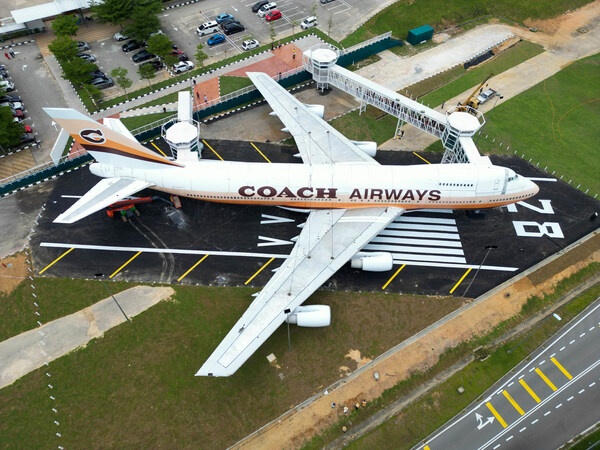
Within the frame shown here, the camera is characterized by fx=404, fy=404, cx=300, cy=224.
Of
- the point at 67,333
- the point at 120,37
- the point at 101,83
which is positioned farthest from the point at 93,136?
the point at 120,37

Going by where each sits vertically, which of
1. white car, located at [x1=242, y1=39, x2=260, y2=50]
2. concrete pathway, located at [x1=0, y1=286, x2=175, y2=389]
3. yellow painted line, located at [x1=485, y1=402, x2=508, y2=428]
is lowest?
yellow painted line, located at [x1=485, y1=402, x2=508, y2=428]

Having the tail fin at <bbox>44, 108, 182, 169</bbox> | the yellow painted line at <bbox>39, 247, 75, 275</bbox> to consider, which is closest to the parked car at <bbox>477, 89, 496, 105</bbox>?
the tail fin at <bbox>44, 108, 182, 169</bbox>

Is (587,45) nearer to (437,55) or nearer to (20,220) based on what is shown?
(437,55)

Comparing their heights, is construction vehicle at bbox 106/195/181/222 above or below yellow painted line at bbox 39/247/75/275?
→ above

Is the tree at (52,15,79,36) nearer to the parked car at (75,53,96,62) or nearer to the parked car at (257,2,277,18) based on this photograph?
the parked car at (75,53,96,62)

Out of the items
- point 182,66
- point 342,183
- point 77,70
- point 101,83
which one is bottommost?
point 342,183

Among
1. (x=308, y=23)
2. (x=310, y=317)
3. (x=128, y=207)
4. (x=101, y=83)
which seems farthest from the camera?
(x=308, y=23)

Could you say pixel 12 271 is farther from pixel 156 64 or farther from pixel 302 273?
pixel 156 64
